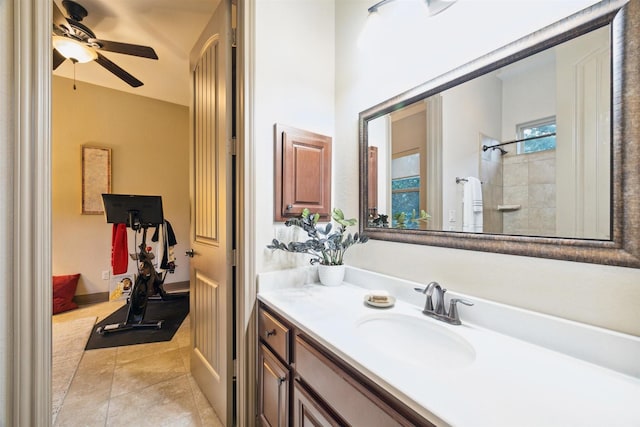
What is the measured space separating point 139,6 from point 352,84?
1.81 meters

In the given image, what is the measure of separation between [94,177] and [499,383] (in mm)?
4336

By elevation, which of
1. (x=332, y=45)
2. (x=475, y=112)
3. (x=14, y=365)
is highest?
(x=332, y=45)

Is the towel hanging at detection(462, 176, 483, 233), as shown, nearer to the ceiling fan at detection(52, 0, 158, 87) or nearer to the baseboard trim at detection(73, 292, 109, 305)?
the ceiling fan at detection(52, 0, 158, 87)

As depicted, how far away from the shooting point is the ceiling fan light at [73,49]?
6.66 feet

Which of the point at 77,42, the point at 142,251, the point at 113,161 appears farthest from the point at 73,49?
the point at 142,251

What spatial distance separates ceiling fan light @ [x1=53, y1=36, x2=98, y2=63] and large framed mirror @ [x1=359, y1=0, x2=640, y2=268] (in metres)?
2.56

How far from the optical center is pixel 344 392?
760 mm

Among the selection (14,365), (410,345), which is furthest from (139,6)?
(410,345)

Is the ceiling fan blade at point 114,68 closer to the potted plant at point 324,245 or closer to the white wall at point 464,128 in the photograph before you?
the potted plant at point 324,245

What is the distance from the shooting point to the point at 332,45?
1.70 metres

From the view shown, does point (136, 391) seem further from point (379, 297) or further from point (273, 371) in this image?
point (379, 297)

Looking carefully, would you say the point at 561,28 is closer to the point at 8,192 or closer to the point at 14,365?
the point at 8,192

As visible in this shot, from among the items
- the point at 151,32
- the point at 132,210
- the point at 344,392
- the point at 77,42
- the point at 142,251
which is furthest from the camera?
the point at 142,251

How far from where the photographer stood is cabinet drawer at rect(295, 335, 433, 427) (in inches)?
24.8
